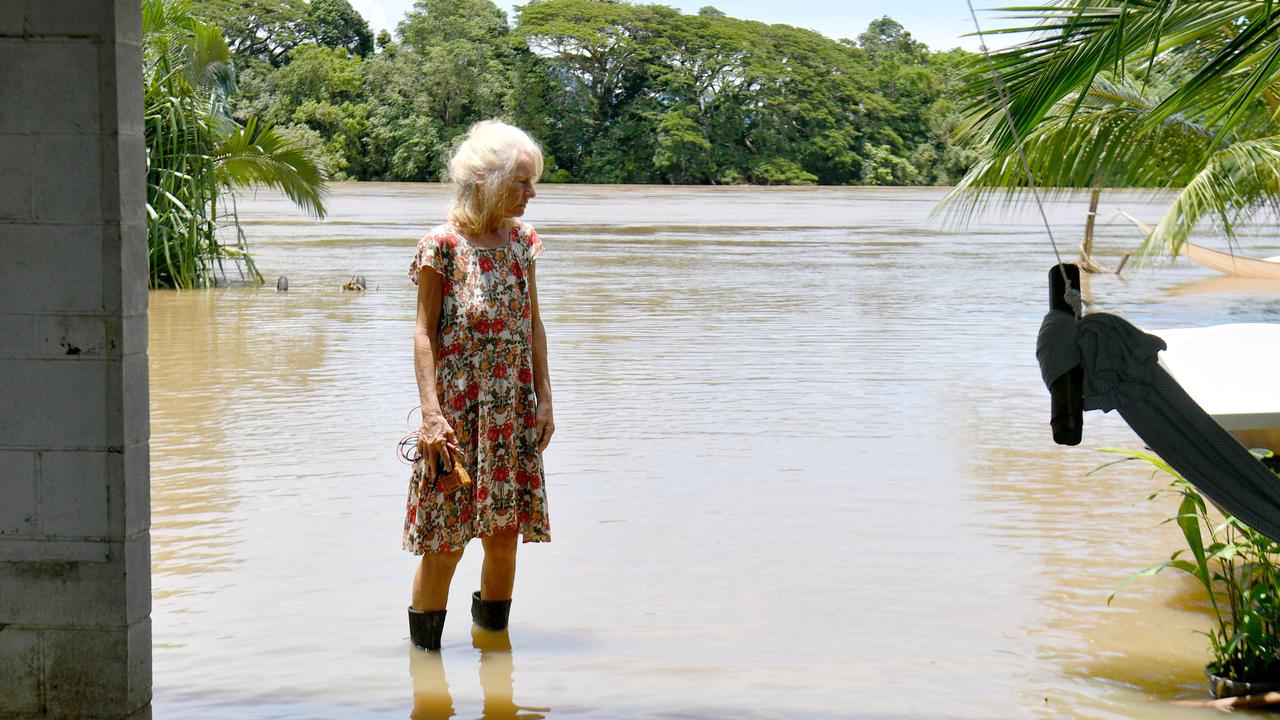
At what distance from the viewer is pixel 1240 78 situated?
22.1 feet

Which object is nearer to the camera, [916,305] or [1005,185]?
[1005,185]

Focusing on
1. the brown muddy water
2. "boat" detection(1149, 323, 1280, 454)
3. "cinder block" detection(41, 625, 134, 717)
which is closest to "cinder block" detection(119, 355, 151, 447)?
"cinder block" detection(41, 625, 134, 717)

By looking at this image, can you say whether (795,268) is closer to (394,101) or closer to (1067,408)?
(1067,408)

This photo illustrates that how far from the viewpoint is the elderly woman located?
4.34 meters

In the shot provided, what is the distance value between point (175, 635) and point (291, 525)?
1.66 meters

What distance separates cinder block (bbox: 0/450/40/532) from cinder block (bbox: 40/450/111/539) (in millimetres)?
23

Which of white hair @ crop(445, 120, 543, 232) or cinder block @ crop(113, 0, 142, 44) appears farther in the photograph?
white hair @ crop(445, 120, 543, 232)

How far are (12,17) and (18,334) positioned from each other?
74 centimetres

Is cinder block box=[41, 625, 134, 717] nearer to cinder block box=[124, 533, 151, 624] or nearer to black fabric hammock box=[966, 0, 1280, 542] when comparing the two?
cinder block box=[124, 533, 151, 624]

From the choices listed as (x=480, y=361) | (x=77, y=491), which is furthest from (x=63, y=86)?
(x=480, y=361)

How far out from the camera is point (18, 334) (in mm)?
3549

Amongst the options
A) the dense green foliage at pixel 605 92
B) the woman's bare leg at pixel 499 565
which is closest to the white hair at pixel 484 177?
the woman's bare leg at pixel 499 565

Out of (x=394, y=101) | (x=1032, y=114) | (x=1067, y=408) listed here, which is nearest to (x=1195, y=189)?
(x=1032, y=114)

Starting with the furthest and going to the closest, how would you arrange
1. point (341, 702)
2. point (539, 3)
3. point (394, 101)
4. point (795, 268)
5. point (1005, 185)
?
point (539, 3), point (394, 101), point (795, 268), point (1005, 185), point (341, 702)
